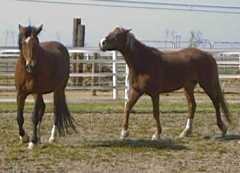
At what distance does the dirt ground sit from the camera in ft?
26.0

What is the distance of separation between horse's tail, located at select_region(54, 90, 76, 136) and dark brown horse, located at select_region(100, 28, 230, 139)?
Answer: 0.98 meters

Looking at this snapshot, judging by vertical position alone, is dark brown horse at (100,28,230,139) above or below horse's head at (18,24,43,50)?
below

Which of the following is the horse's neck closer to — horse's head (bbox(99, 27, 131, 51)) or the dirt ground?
horse's head (bbox(99, 27, 131, 51))

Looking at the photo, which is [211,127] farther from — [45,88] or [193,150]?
[45,88]

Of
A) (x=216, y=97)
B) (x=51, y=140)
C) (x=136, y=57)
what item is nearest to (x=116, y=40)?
(x=136, y=57)

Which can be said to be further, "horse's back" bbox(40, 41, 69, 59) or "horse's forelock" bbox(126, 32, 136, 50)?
"horse's forelock" bbox(126, 32, 136, 50)

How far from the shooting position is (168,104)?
57.6 ft

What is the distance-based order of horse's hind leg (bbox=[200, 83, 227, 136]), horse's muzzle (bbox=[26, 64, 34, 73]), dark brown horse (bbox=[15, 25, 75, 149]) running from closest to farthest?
horse's muzzle (bbox=[26, 64, 34, 73]), dark brown horse (bbox=[15, 25, 75, 149]), horse's hind leg (bbox=[200, 83, 227, 136])

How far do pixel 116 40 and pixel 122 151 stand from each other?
205cm

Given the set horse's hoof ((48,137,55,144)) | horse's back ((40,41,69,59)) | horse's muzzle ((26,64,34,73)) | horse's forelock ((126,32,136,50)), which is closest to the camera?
horse's muzzle ((26,64,34,73))

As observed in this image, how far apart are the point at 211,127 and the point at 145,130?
1.54 metres

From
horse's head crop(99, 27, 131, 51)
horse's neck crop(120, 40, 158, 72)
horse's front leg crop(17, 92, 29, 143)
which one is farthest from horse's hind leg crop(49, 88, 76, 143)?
horse's neck crop(120, 40, 158, 72)

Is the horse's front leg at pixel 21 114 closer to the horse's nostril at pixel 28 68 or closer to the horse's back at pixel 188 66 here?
the horse's nostril at pixel 28 68

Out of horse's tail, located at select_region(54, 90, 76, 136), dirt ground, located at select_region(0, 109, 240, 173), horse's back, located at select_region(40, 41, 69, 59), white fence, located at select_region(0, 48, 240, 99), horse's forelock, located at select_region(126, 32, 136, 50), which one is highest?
horse's forelock, located at select_region(126, 32, 136, 50)
